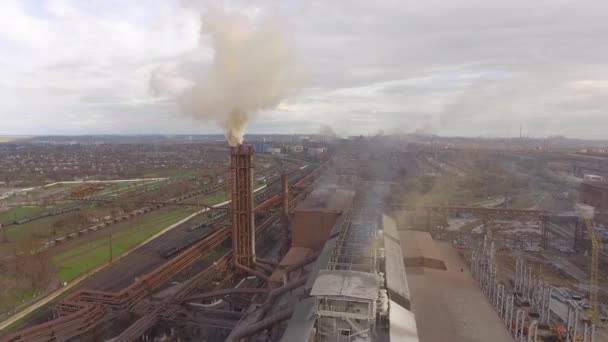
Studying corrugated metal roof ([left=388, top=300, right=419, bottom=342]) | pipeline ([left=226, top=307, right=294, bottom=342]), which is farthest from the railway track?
corrugated metal roof ([left=388, top=300, right=419, bottom=342])

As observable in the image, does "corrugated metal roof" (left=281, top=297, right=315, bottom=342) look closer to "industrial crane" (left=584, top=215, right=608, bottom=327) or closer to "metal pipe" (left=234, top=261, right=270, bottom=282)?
"metal pipe" (left=234, top=261, right=270, bottom=282)

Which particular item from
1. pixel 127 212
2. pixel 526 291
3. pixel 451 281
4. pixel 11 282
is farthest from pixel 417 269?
pixel 127 212

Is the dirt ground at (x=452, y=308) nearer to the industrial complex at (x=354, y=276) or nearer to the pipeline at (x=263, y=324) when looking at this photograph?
the industrial complex at (x=354, y=276)

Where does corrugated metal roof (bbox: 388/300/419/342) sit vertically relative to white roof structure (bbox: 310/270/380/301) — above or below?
below

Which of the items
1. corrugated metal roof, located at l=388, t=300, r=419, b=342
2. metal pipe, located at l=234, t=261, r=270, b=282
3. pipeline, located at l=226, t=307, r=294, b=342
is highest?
corrugated metal roof, located at l=388, t=300, r=419, b=342

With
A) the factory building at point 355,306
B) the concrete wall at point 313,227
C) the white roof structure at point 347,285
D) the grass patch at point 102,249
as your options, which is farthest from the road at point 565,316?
the grass patch at point 102,249

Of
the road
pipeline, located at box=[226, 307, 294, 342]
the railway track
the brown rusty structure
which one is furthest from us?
the brown rusty structure

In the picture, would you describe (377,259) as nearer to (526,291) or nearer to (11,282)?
(526,291)
